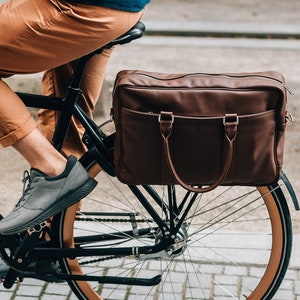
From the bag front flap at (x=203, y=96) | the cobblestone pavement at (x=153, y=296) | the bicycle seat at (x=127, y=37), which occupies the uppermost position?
the bicycle seat at (x=127, y=37)

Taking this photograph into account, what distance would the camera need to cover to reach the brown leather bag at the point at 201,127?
10.1 feet

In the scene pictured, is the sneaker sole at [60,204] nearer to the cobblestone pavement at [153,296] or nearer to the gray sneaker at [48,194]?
the gray sneaker at [48,194]

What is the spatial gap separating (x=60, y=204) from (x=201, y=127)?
682 millimetres

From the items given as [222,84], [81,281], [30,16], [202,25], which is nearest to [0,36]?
[30,16]

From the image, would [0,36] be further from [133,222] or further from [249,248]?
[249,248]

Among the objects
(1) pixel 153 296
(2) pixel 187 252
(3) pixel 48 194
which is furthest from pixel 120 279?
(2) pixel 187 252

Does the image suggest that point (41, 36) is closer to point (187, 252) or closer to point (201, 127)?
point (201, 127)

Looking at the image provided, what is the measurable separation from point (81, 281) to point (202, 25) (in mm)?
7868

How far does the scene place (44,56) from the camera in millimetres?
3189

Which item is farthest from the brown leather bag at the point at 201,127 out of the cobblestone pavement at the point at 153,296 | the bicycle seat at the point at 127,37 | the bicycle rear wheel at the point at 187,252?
the cobblestone pavement at the point at 153,296

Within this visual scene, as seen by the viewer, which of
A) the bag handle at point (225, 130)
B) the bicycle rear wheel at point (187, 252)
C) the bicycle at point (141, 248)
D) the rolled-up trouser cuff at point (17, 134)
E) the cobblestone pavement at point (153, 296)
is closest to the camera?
the bag handle at point (225, 130)

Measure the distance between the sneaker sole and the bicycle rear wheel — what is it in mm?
197

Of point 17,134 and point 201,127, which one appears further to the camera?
point 17,134

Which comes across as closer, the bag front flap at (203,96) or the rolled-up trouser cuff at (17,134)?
the bag front flap at (203,96)
